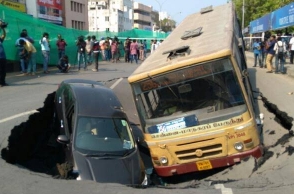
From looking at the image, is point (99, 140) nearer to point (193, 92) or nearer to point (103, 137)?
point (103, 137)

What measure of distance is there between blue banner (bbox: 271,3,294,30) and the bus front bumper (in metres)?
18.0

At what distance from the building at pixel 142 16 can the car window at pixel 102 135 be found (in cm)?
12290

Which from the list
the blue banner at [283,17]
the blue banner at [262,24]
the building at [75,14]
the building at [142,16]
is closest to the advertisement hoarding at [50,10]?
the building at [75,14]

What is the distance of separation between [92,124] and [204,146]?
1.98m

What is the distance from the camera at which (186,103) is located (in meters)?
7.21

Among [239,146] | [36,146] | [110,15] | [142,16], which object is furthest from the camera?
[142,16]

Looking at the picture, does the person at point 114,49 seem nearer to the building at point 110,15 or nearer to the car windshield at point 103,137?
the car windshield at point 103,137

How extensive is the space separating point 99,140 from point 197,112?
5.71 feet

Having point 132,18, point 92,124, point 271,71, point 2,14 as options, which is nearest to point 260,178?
point 92,124

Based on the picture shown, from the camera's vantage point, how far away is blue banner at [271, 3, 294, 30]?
23553 millimetres

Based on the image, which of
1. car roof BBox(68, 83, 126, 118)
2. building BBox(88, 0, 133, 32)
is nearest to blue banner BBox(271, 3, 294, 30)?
car roof BBox(68, 83, 126, 118)

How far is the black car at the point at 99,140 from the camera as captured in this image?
6625 mm

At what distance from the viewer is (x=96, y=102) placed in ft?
26.2

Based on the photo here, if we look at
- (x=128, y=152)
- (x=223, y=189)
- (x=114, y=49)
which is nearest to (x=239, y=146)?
(x=223, y=189)
